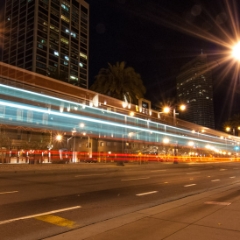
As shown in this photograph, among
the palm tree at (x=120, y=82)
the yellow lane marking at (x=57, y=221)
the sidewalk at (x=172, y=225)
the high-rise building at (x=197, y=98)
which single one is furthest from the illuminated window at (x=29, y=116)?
the high-rise building at (x=197, y=98)

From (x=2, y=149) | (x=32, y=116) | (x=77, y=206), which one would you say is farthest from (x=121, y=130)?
(x=77, y=206)

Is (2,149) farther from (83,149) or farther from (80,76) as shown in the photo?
(80,76)

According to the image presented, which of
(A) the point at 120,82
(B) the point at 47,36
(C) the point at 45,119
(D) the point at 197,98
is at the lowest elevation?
(C) the point at 45,119

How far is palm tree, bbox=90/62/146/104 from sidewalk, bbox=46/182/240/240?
36078mm

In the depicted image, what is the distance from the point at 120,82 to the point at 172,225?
38.3m

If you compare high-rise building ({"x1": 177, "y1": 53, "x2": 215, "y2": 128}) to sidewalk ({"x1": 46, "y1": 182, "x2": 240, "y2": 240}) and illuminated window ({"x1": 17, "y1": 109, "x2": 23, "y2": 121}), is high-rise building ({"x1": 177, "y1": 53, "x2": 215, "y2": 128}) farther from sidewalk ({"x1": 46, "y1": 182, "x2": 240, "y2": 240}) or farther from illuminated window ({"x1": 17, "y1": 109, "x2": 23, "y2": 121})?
sidewalk ({"x1": 46, "y1": 182, "x2": 240, "y2": 240})

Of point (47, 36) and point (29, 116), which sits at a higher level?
point (47, 36)

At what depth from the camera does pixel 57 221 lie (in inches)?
283

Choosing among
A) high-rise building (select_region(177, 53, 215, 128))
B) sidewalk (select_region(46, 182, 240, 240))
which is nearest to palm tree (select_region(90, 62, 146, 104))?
high-rise building (select_region(177, 53, 215, 128))

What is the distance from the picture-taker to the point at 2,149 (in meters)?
25.8

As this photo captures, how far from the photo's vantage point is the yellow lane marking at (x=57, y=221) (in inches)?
271

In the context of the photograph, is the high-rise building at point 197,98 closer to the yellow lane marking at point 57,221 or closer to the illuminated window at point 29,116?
the illuminated window at point 29,116

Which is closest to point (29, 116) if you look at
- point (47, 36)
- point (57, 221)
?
point (57, 221)

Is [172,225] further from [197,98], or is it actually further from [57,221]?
[197,98]
